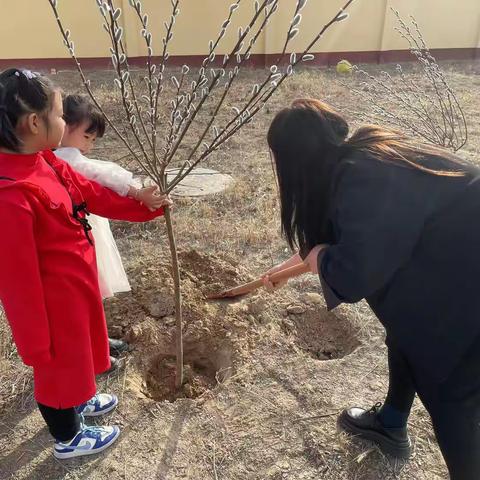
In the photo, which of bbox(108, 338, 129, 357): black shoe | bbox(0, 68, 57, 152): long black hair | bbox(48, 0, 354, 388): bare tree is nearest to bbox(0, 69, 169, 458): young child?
bbox(0, 68, 57, 152): long black hair

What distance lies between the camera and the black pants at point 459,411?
1.51 metres

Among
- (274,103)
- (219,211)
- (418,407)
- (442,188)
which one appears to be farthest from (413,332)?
(274,103)

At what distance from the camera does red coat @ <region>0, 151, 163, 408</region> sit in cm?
160

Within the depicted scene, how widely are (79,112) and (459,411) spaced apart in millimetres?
1808

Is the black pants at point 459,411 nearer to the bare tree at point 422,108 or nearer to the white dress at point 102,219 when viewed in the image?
the white dress at point 102,219

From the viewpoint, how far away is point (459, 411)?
1.55 m

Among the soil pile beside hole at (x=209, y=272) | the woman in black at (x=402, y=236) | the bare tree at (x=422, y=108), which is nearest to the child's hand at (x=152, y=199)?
the woman in black at (x=402, y=236)

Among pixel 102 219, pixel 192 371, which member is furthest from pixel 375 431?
pixel 102 219

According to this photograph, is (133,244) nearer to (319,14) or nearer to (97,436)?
(97,436)

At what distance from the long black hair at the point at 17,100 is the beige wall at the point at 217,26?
27.1 ft

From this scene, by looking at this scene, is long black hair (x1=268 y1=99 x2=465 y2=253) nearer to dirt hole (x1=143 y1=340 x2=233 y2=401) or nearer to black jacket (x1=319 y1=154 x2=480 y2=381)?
black jacket (x1=319 y1=154 x2=480 y2=381)

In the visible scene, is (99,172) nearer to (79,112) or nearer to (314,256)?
(79,112)

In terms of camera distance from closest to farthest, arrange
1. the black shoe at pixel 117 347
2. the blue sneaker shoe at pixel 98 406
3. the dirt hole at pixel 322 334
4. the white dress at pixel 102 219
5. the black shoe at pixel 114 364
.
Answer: the white dress at pixel 102 219
the blue sneaker shoe at pixel 98 406
the black shoe at pixel 114 364
the black shoe at pixel 117 347
the dirt hole at pixel 322 334

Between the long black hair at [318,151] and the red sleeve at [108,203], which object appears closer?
the long black hair at [318,151]
